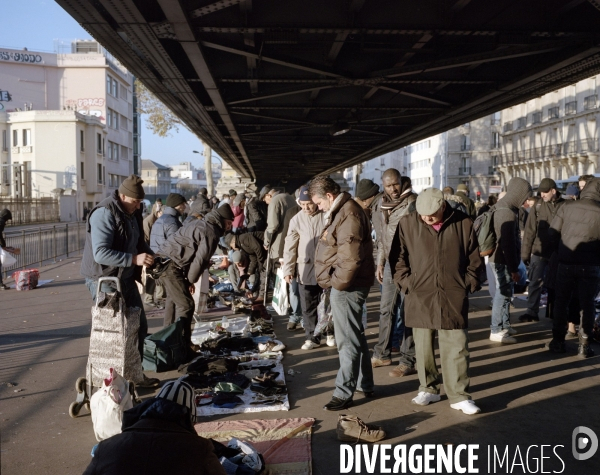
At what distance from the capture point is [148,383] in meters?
6.32

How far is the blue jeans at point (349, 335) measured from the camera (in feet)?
18.7

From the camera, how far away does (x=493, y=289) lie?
913 cm

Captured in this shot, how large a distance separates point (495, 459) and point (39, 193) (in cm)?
6642

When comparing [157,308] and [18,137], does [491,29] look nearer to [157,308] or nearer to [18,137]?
[157,308]

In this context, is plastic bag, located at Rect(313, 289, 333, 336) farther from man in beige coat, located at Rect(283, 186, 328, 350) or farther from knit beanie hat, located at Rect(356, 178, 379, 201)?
knit beanie hat, located at Rect(356, 178, 379, 201)

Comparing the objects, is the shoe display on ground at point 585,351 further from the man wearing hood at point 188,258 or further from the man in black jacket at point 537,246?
the man wearing hood at point 188,258

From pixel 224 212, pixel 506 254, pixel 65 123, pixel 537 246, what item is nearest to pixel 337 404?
pixel 224 212

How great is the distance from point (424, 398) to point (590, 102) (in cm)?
5300

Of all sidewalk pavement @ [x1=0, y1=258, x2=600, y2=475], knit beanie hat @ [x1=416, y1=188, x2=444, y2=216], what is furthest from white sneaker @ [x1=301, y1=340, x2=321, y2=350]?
knit beanie hat @ [x1=416, y1=188, x2=444, y2=216]

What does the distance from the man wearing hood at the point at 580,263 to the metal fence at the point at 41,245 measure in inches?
505

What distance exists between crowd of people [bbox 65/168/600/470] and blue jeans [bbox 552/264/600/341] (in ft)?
0.04

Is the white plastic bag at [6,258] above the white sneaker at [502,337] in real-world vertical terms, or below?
above

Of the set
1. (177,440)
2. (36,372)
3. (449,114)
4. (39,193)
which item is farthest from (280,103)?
(39,193)

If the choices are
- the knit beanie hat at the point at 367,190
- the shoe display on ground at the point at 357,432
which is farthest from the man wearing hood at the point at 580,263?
the shoe display on ground at the point at 357,432
